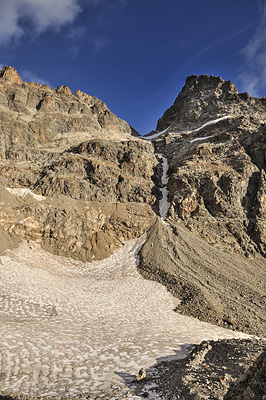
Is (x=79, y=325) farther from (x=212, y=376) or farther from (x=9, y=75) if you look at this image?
(x=9, y=75)

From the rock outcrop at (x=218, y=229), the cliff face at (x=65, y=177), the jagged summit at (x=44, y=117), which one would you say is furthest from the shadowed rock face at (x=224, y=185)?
the jagged summit at (x=44, y=117)

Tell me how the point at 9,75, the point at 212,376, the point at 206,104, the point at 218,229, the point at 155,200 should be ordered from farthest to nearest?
1. the point at 206,104
2. the point at 9,75
3. the point at 155,200
4. the point at 218,229
5. the point at 212,376

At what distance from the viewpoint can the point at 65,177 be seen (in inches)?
1458

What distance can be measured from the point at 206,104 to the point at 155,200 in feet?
162

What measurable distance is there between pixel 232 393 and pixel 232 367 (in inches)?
132

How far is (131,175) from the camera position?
42.2m

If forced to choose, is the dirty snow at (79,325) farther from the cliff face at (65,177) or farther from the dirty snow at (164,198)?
the dirty snow at (164,198)

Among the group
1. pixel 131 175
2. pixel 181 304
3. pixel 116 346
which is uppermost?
pixel 131 175

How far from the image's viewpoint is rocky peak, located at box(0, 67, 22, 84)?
6239 centimetres

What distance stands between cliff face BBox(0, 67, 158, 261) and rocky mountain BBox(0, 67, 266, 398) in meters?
0.16

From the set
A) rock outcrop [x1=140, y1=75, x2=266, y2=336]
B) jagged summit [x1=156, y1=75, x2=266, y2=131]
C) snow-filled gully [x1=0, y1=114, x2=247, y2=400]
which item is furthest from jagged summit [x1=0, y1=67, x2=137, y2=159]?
snow-filled gully [x1=0, y1=114, x2=247, y2=400]

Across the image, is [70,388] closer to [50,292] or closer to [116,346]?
[116,346]

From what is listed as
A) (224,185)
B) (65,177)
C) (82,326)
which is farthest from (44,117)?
(82,326)

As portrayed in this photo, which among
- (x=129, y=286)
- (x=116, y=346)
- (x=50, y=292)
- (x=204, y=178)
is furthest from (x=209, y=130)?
(x=116, y=346)
